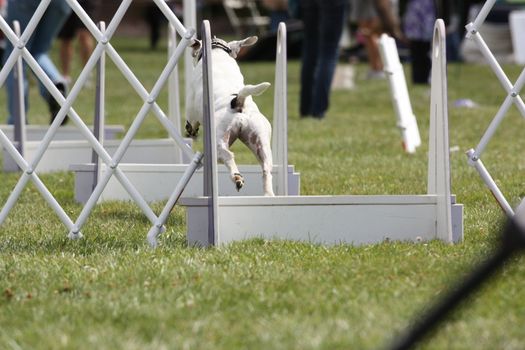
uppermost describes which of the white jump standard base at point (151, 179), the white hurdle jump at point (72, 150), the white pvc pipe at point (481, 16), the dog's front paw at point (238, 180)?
the white pvc pipe at point (481, 16)

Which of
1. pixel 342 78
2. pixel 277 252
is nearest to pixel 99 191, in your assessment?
pixel 277 252

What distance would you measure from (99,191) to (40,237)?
375 millimetres

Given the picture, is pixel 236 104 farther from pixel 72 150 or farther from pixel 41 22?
pixel 41 22

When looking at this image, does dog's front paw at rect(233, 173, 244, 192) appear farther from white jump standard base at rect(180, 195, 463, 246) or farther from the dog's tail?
the dog's tail

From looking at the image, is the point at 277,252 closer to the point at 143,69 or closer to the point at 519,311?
the point at 519,311

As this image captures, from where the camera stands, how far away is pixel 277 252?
15.8ft

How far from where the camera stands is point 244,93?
17.0 ft

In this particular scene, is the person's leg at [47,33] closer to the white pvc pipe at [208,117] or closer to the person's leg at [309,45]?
the person's leg at [309,45]

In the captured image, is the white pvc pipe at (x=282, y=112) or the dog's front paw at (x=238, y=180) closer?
the dog's front paw at (x=238, y=180)

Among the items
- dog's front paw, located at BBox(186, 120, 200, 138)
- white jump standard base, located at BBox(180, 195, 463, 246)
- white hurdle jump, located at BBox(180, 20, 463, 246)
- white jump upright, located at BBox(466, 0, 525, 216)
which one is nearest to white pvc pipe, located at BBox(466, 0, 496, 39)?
white jump upright, located at BBox(466, 0, 525, 216)

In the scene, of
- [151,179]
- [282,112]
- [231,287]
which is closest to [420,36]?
[151,179]

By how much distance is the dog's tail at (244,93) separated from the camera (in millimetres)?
5074

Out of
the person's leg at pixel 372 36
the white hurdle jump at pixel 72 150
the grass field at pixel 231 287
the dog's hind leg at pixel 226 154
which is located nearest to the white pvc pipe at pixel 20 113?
the white hurdle jump at pixel 72 150

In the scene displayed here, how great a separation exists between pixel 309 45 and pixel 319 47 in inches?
14.9
